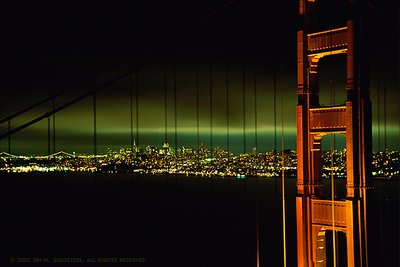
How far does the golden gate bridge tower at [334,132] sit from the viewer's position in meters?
5.84

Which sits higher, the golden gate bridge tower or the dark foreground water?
the golden gate bridge tower

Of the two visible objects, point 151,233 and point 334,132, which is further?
point 151,233

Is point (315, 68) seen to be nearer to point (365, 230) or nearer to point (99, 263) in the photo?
point (365, 230)

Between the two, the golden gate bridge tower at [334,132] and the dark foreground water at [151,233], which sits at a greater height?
the golden gate bridge tower at [334,132]

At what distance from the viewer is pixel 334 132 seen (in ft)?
20.0

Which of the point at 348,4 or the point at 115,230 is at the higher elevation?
the point at 348,4

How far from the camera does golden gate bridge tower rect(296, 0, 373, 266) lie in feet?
19.1

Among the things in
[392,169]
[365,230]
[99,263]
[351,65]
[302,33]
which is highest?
[302,33]

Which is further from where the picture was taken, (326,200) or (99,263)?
(99,263)

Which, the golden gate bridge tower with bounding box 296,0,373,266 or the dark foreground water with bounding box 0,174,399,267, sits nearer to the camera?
the golden gate bridge tower with bounding box 296,0,373,266

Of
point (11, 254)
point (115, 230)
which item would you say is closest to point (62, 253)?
point (11, 254)

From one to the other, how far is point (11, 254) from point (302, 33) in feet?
108

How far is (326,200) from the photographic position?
612cm

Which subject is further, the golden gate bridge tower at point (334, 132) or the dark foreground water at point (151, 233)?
the dark foreground water at point (151, 233)
